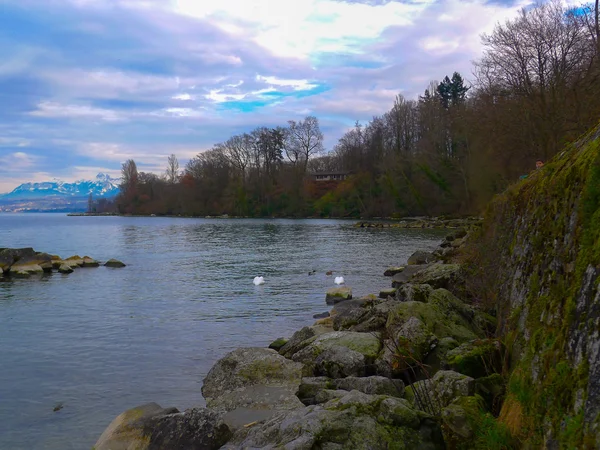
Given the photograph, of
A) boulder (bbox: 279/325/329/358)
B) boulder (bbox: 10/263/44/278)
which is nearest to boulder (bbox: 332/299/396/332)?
boulder (bbox: 279/325/329/358)

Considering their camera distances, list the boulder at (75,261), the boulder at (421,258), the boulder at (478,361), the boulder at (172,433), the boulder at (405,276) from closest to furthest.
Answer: the boulder at (172,433) → the boulder at (478,361) → the boulder at (405,276) → the boulder at (421,258) → the boulder at (75,261)

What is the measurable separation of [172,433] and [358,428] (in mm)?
2517

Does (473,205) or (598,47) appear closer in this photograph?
(598,47)

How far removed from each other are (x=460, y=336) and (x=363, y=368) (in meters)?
1.70

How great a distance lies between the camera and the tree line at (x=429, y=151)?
98.9 ft

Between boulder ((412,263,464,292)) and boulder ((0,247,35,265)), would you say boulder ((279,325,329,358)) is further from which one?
boulder ((0,247,35,265))

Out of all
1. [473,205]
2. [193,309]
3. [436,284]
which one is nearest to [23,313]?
[193,309]

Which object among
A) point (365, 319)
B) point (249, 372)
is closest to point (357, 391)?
point (249, 372)

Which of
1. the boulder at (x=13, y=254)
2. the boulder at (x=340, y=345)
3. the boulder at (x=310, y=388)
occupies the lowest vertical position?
the boulder at (x=310, y=388)

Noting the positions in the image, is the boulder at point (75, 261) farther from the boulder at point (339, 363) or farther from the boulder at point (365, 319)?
the boulder at point (339, 363)

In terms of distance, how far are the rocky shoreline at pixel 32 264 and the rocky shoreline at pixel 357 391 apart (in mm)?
20878

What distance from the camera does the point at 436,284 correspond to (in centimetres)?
1416

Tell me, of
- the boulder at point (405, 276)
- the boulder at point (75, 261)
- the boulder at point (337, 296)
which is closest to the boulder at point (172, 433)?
the boulder at point (337, 296)

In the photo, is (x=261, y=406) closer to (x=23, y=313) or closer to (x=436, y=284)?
(x=436, y=284)
